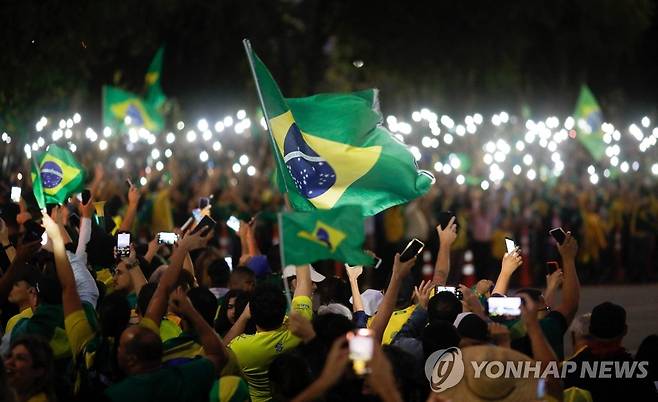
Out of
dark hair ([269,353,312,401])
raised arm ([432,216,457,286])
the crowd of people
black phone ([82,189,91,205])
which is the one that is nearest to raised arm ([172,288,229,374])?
the crowd of people

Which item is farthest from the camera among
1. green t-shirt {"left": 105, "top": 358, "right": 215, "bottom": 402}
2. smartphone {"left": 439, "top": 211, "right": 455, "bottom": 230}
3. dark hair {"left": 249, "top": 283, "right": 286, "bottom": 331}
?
smartphone {"left": 439, "top": 211, "right": 455, "bottom": 230}

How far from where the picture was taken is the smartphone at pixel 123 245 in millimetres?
9938

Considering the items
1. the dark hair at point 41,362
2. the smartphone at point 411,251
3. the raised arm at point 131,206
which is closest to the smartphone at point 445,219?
the smartphone at point 411,251

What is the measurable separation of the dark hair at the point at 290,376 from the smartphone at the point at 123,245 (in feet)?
10.7

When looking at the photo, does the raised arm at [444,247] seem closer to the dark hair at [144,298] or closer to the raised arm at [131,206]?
the dark hair at [144,298]

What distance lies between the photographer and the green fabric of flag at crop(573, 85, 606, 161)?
3375 cm

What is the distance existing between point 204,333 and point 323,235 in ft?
2.72

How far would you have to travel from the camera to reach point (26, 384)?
6574 millimetres

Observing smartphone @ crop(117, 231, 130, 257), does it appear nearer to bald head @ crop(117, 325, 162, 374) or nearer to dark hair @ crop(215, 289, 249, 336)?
dark hair @ crop(215, 289, 249, 336)

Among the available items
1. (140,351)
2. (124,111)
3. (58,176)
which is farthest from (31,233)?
(124,111)

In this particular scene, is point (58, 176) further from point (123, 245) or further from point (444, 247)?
point (444, 247)

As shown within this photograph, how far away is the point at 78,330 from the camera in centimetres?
774

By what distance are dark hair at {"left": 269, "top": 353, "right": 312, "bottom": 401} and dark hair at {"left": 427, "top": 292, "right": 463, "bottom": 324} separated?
71.3 inches

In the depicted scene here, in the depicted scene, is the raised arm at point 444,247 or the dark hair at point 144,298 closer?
the dark hair at point 144,298
